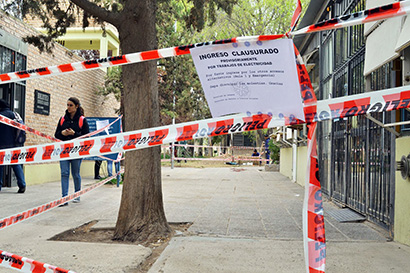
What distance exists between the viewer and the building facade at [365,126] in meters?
4.40

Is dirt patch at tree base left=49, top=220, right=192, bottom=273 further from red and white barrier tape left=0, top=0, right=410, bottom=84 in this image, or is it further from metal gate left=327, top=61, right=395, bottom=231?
metal gate left=327, top=61, right=395, bottom=231

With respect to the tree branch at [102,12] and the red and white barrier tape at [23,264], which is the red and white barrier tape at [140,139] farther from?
the tree branch at [102,12]

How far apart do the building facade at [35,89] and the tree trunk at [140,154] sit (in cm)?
367

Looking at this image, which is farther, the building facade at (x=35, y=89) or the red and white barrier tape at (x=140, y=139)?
the building facade at (x=35, y=89)

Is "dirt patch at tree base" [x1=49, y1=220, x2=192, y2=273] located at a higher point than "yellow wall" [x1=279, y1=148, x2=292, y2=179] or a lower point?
lower

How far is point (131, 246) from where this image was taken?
4.49 meters

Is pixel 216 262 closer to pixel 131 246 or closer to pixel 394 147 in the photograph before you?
pixel 131 246

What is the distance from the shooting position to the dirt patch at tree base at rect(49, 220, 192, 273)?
450 centimetres

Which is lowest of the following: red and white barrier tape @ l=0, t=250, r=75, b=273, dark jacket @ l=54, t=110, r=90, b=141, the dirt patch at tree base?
the dirt patch at tree base

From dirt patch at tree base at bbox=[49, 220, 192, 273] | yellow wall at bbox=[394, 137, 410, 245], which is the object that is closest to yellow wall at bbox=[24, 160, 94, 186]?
dirt patch at tree base at bbox=[49, 220, 192, 273]

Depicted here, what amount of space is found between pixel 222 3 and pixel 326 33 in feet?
9.62

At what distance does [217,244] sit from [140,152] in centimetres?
140

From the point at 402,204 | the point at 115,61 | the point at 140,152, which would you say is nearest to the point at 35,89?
the point at 140,152

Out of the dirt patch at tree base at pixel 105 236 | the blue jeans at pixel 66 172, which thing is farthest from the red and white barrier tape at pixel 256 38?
the blue jeans at pixel 66 172
